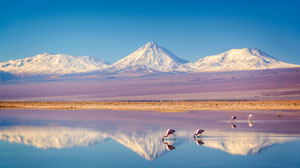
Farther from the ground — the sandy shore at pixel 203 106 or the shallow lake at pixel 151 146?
the shallow lake at pixel 151 146

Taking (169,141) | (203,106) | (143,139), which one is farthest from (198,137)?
(203,106)

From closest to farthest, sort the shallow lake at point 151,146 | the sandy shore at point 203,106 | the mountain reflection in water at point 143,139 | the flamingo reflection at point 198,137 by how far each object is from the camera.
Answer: the shallow lake at point 151,146, the mountain reflection in water at point 143,139, the flamingo reflection at point 198,137, the sandy shore at point 203,106

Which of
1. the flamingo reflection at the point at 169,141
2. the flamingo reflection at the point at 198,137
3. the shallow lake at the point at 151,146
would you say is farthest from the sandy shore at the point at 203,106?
the flamingo reflection at the point at 169,141

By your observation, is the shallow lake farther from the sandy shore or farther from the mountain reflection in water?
the sandy shore

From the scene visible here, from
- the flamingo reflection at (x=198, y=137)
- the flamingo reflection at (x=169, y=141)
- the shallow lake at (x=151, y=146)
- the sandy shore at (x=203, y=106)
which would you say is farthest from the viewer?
the sandy shore at (x=203, y=106)

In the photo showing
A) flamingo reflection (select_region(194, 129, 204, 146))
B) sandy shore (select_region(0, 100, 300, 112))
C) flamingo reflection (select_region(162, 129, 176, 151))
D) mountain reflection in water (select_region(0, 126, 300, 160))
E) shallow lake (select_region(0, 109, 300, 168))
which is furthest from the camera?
sandy shore (select_region(0, 100, 300, 112))

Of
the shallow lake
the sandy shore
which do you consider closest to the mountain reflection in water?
the shallow lake

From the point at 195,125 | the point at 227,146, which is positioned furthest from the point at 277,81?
the point at 227,146

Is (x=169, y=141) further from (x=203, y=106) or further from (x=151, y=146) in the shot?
(x=203, y=106)

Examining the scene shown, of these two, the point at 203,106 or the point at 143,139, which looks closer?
the point at 143,139

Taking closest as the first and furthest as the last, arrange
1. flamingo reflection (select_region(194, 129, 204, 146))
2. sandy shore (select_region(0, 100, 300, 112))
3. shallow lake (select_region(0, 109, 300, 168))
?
shallow lake (select_region(0, 109, 300, 168))
flamingo reflection (select_region(194, 129, 204, 146))
sandy shore (select_region(0, 100, 300, 112))

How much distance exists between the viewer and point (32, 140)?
63.7 feet

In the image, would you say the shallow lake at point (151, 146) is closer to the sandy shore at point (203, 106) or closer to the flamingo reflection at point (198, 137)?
the flamingo reflection at point (198, 137)

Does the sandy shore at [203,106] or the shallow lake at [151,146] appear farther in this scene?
the sandy shore at [203,106]
